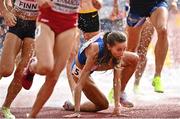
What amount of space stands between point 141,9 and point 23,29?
1787mm

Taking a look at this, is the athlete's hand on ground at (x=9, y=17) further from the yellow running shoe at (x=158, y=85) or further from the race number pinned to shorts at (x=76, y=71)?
the yellow running shoe at (x=158, y=85)

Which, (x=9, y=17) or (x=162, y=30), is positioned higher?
(x=9, y=17)

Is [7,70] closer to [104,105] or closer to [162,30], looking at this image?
[104,105]

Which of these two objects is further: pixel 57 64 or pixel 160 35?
pixel 160 35

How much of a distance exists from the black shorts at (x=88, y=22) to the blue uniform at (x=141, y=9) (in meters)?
0.44

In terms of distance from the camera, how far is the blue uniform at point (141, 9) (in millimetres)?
7590

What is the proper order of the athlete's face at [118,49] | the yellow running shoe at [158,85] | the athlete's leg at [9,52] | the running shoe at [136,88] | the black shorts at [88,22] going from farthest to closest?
the running shoe at [136,88]
the black shorts at [88,22]
the yellow running shoe at [158,85]
the athlete's leg at [9,52]
the athlete's face at [118,49]

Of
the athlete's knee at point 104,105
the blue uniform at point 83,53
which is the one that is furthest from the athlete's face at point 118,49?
the athlete's knee at point 104,105

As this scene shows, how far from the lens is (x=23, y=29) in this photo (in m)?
6.57

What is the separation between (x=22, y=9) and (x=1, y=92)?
3077mm

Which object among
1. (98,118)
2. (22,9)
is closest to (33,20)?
(22,9)

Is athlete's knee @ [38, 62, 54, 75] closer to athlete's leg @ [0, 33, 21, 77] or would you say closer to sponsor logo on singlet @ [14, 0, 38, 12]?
athlete's leg @ [0, 33, 21, 77]

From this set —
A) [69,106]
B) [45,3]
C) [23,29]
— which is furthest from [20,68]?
[45,3]

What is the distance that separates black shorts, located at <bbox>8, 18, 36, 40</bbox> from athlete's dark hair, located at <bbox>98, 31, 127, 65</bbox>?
0.81 m
